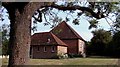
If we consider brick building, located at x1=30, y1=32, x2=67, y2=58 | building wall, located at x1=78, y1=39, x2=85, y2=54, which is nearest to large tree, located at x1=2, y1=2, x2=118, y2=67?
brick building, located at x1=30, y1=32, x2=67, y2=58

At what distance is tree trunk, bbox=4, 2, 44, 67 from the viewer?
7797 millimetres

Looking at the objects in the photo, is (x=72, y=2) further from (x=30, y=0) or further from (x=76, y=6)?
(x=30, y=0)

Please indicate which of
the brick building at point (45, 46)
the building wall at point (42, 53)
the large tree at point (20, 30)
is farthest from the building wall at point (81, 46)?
the large tree at point (20, 30)

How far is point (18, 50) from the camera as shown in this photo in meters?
7.79

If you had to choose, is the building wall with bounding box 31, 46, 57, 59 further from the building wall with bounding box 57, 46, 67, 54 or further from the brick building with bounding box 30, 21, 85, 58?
the building wall with bounding box 57, 46, 67, 54

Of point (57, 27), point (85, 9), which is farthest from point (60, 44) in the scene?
point (85, 9)

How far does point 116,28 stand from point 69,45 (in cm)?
5345

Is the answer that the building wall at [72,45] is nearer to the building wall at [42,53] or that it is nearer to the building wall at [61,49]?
the building wall at [61,49]

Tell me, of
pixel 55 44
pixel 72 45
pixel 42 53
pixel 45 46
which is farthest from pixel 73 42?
pixel 42 53

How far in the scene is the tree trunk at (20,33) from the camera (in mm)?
7797

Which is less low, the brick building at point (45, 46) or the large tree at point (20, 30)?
the brick building at point (45, 46)

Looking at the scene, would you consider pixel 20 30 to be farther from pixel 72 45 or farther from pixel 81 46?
pixel 72 45

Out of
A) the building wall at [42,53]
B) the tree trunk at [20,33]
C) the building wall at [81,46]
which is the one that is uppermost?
the building wall at [81,46]

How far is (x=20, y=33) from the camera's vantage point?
25.8ft
